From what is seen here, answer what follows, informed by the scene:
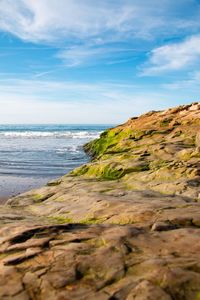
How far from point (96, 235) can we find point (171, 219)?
1.77 meters

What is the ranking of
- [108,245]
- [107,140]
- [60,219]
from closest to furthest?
1. [108,245]
2. [60,219]
3. [107,140]

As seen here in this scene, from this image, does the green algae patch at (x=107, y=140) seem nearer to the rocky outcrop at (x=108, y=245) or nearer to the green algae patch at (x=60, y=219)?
the rocky outcrop at (x=108, y=245)

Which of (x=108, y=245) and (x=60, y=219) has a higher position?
(x=108, y=245)

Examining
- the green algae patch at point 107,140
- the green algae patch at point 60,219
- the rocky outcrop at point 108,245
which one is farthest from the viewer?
the green algae patch at point 107,140

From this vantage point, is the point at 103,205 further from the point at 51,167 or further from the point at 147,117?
the point at 147,117

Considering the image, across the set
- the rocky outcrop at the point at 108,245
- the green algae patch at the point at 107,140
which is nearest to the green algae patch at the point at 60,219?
the rocky outcrop at the point at 108,245

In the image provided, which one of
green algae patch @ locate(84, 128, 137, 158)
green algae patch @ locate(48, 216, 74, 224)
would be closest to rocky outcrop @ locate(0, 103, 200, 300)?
green algae patch @ locate(48, 216, 74, 224)

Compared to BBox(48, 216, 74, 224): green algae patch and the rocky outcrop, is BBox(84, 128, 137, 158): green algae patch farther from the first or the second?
BBox(48, 216, 74, 224): green algae patch

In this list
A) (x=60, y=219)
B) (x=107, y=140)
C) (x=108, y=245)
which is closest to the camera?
(x=108, y=245)

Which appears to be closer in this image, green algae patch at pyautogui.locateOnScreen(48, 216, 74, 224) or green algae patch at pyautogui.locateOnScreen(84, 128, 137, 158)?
green algae patch at pyautogui.locateOnScreen(48, 216, 74, 224)

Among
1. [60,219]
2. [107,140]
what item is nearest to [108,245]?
[60,219]

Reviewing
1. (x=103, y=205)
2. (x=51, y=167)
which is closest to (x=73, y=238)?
(x=103, y=205)

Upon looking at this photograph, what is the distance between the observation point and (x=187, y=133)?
2152 centimetres

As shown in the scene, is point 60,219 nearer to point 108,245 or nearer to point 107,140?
point 108,245
